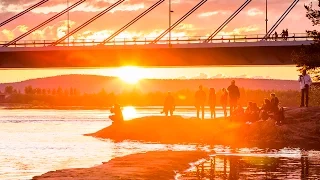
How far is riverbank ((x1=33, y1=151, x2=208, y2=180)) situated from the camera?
24984 mm

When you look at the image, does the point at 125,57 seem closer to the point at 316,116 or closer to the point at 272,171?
the point at 316,116

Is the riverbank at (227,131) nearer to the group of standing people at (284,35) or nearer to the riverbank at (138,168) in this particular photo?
the riverbank at (138,168)

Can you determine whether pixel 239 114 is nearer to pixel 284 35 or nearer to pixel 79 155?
pixel 79 155

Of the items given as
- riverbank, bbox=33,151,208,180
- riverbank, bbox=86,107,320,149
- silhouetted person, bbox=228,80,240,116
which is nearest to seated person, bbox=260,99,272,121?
riverbank, bbox=86,107,320,149

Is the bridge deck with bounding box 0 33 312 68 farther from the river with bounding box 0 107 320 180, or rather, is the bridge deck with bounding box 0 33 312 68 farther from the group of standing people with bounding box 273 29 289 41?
the river with bounding box 0 107 320 180

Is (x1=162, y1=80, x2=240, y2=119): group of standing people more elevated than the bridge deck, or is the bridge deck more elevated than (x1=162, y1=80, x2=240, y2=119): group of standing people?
the bridge deck

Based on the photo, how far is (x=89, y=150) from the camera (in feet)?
135

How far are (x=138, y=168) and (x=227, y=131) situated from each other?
1979 cm

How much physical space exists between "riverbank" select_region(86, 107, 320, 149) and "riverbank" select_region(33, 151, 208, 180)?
9.21 m

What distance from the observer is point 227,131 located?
153 feet

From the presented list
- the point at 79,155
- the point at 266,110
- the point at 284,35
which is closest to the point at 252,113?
the point at 266,110

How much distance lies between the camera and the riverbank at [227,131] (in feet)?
142

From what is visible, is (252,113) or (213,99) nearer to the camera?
(252,113)

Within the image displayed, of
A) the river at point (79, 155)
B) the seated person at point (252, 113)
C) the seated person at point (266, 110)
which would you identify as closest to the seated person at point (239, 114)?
the seated person at point (252, 113)
